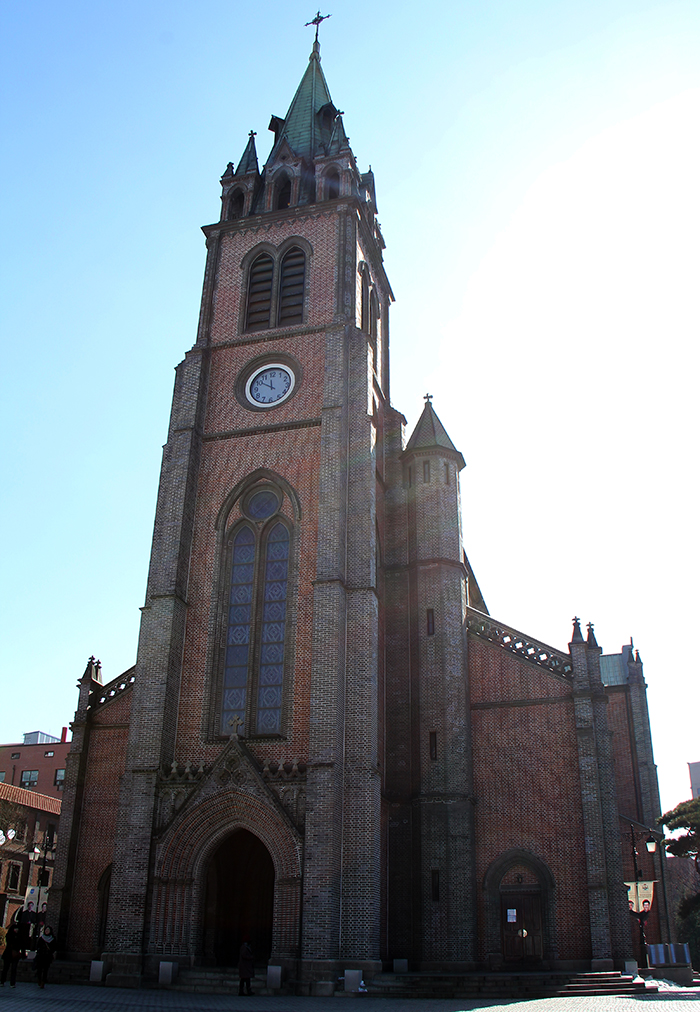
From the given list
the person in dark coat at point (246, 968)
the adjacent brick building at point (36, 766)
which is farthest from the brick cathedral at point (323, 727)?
the adjacent brick building at point (36, 766)

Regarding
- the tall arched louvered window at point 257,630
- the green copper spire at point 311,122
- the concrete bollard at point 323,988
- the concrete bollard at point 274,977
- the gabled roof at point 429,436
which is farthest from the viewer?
the green copper spire at point 311,122

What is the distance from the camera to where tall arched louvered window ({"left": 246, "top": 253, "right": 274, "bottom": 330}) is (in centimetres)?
3144

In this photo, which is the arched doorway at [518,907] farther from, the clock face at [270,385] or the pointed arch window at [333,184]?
the pointed arch window at [333,184]

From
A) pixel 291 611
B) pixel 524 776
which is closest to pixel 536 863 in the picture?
pixel 524 776

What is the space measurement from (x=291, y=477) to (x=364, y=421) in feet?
9.49

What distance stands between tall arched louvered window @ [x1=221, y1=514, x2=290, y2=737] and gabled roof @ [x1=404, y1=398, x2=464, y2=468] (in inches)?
223

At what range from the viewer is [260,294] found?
105 feet

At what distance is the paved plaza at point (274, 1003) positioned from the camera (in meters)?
15.6

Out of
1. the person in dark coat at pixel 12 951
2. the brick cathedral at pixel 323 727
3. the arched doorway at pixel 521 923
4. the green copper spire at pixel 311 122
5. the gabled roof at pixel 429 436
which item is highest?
the green copper spire at pixel 311 122

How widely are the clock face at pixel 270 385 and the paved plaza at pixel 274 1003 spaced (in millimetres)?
17479

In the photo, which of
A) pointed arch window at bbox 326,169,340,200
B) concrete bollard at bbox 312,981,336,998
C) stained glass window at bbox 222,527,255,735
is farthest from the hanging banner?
pointed arch window at bbox 326,169,340,200

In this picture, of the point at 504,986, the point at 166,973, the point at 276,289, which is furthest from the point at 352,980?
the point at 276,289

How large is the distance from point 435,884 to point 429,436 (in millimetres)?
14306

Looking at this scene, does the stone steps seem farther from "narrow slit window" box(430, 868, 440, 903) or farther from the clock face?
the clock face
